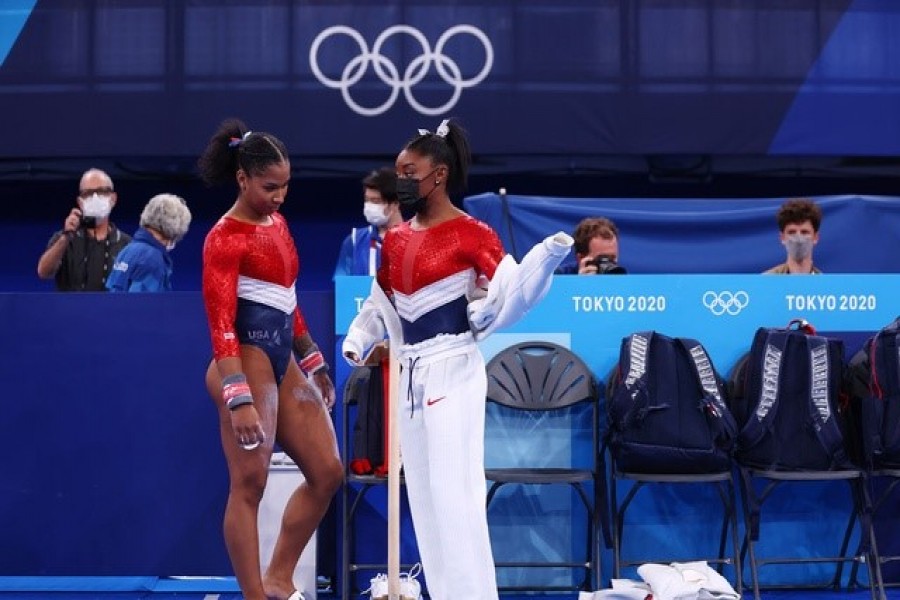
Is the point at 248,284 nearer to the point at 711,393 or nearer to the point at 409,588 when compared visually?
the point at 409,588

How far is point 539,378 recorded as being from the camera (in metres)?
6.33

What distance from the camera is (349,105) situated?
895cm

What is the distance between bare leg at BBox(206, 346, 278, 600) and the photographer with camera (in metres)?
2.38

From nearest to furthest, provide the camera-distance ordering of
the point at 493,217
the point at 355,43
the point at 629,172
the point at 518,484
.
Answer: the point at 518,484, the point at 493,217, the point at 355,43, the point at 629,172

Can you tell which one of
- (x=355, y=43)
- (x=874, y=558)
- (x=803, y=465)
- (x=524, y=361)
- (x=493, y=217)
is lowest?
(x=874, y=558)

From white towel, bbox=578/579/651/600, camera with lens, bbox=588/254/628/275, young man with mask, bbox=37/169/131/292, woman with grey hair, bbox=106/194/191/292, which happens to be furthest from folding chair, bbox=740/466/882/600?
young man with mask, bbox=37/169/131/292

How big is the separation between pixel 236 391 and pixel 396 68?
15.0 feet

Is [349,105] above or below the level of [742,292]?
above

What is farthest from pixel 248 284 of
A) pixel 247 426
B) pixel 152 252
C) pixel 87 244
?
pixel 87 244

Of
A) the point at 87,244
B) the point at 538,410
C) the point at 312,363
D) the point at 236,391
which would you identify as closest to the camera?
the point at 236,391

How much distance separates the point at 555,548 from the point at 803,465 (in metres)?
1.22

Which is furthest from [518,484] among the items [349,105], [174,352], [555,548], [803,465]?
[349,105]

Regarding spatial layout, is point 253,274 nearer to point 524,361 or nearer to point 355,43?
point 524,361

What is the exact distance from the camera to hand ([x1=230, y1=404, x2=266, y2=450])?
15.7 feet
